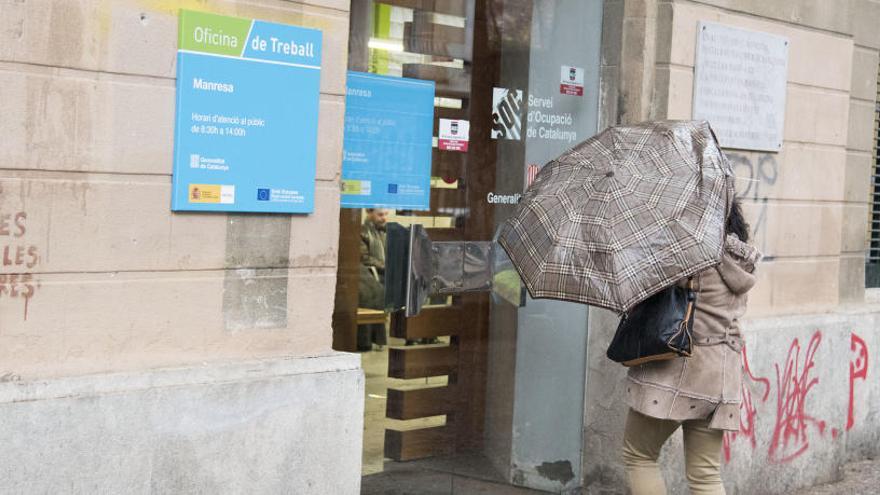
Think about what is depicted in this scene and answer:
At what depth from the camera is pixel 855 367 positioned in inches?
293

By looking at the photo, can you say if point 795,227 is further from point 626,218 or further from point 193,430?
point 193,430

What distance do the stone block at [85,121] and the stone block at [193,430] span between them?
0.75 m

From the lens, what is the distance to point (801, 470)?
693cm

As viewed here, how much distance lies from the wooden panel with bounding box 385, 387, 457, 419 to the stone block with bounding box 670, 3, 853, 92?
2.10m

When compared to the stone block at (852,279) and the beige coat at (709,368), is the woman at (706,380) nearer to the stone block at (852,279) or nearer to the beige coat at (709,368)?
the beige coat at (709,368)

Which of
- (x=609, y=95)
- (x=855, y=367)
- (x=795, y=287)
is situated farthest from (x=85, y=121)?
(x=855, y=367)

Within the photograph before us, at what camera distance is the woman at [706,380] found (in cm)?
434

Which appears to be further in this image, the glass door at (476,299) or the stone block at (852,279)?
the stone block at (852,279)

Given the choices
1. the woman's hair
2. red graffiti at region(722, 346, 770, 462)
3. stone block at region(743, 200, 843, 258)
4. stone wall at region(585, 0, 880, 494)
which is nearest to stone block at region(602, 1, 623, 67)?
stone wall at region(585, 0, 880, 494)

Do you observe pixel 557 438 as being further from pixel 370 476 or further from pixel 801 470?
pixel 801 470

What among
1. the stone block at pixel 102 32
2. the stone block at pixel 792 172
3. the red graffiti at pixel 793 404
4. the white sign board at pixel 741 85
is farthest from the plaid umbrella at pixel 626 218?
the red graffiti at pixel 793 404

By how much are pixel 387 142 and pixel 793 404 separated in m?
3.12

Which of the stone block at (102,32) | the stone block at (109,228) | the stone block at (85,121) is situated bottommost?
the stone block at (109,228)

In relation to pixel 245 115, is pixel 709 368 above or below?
below
